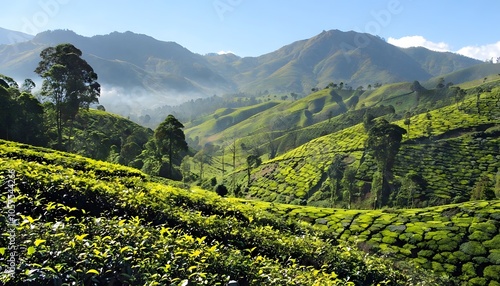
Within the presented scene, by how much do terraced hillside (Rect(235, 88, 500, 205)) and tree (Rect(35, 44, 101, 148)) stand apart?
51462 mm

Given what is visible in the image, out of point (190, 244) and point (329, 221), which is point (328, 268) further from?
point (329, 221)

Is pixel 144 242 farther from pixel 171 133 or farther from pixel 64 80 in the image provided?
pixel 64 80

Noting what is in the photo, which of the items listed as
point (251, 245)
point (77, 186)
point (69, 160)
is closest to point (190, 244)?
point (251, 245)

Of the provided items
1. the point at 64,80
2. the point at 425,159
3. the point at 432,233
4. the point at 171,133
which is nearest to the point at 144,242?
the point at 432,233

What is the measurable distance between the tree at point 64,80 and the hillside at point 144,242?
4429 cm

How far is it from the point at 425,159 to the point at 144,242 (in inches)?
3824

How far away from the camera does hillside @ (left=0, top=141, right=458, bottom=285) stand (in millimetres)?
5719

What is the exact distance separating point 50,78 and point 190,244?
202 ft

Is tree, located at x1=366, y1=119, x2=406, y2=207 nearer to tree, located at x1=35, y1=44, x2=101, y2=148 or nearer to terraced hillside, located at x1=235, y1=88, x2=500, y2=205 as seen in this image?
terraced hillside, located at x1=235, y1=88, x2=500, y2=205

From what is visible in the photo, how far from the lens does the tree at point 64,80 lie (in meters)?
59.0

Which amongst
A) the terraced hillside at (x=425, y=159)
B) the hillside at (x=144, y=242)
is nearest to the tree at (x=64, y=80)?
the hillside at (x=144, y=242)

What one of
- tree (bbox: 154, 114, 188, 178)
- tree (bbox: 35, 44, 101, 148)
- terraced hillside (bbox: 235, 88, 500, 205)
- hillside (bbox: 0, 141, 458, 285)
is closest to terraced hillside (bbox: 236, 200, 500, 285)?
hillside (bbox: 0, 141, 458, 285)

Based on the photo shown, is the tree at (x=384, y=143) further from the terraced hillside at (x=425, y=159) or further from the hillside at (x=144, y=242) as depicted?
the hillside at (x=144, y=242)

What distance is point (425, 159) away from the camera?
3590 inches
